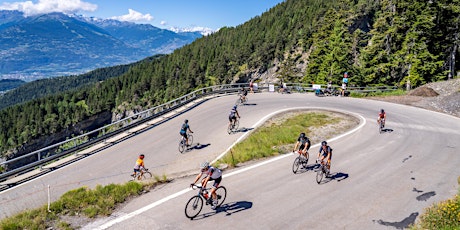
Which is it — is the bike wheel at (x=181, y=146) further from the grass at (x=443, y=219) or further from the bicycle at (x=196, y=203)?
the grass at (x=443, y=219)

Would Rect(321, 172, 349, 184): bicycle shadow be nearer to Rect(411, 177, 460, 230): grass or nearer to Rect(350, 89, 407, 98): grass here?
Rect(411, 177, 460, 230): grass

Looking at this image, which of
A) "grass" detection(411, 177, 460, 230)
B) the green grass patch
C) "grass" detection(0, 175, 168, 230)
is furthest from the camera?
the green grass patch

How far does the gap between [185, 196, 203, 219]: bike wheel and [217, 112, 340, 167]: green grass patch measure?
5232 millimetres

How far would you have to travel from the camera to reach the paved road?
34.2ft

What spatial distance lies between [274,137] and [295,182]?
262 inches

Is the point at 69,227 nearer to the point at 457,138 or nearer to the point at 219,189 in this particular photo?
the point at 219,189

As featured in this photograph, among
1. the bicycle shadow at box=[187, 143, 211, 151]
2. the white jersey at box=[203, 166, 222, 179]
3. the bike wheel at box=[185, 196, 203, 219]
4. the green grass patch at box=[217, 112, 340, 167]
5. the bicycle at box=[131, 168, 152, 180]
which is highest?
the white jersey at box=[203, 166, 222, 179]

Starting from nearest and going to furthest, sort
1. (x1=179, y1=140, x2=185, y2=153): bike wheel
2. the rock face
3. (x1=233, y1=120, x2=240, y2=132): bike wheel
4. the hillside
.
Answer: (x1=179, y1=140, x2=185, y2=153): bike wheel, (x1=233, y1=120, x2=240, y2=132): bike wheel, the hillside, the rock face

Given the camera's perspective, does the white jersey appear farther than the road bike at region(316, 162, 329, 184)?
No

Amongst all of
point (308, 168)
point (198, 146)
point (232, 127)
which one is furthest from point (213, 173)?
point (232, 127)

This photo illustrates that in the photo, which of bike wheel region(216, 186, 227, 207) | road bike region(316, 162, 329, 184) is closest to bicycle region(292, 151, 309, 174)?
road bike region(316, 162, 329, 184)

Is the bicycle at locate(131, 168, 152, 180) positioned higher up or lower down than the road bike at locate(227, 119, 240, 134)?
lower down

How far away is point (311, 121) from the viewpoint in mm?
24891

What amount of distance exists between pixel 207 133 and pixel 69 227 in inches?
619
